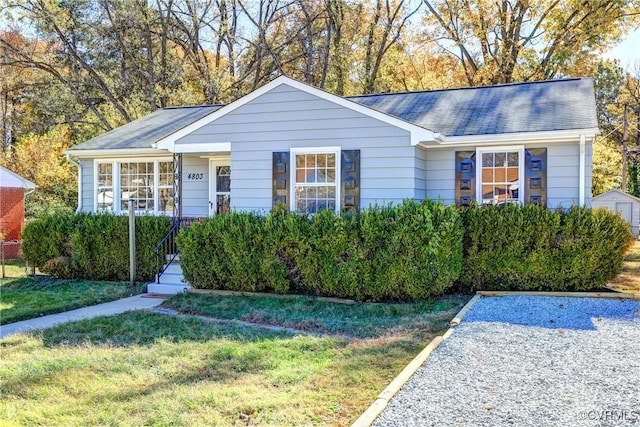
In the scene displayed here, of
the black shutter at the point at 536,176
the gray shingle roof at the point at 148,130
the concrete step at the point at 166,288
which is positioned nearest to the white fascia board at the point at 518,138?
the black shutter at the point at 536,176

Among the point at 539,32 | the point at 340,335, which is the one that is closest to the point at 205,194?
the point at 340,335

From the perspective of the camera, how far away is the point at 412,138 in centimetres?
880

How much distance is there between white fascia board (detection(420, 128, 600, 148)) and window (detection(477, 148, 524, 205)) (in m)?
0.28

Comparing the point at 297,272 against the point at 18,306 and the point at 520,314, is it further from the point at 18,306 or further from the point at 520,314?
the point at 18,306

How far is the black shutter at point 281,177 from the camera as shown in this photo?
9.69 m

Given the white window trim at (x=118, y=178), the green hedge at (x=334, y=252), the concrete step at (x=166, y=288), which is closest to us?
the green hedge at (x=334, y=252)

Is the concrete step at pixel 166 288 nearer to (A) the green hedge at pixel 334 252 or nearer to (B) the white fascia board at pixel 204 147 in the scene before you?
(A) the green hedge at pixel 334 252

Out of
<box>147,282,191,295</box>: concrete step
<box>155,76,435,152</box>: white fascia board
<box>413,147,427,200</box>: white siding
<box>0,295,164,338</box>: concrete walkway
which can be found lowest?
<box>0,295,164,338</box>: concrete walkway

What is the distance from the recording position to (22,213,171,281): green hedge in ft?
35.3

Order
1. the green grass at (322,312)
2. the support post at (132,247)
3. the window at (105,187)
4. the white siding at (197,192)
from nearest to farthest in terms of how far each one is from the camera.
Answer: the green grass at (322,312) < the support post at (132,247) < the white siding at (197,192) < the window at (105,187)

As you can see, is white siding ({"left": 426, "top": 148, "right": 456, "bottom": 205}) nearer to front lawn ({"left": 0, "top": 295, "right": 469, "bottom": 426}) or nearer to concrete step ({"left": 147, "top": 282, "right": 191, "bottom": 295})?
front lawn ({"left": 0, "top": 295, "right": 469, "bottom": 426})

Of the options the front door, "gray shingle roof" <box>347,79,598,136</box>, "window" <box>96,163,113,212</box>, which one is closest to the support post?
the front door

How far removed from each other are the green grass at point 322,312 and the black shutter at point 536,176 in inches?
92.0

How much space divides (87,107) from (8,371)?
19.7m
